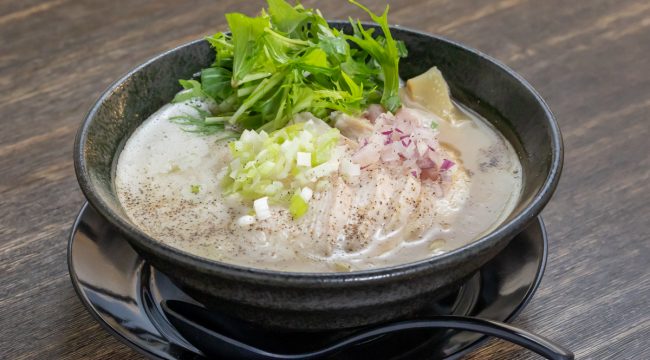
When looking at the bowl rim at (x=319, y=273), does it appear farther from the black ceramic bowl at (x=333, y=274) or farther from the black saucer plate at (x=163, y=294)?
the black saucer plate at (x=163, y=294)

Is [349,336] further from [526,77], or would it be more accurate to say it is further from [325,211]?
[526,77]

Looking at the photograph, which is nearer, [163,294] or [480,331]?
[480,331]

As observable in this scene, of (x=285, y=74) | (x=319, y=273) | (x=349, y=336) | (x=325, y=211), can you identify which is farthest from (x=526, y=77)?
(x=319, y=273)

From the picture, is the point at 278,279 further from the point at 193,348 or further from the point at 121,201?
the point at 121,201

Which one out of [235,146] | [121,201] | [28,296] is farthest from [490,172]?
[28,296]

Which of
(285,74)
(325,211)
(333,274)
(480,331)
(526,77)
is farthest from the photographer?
(526,77)

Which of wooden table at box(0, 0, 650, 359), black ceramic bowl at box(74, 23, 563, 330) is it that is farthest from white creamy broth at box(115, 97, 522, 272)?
wooden table at box(0, 0, 650, 359)

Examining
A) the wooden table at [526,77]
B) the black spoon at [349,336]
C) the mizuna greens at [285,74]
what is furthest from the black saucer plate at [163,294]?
the mizuna greens at [285,74]

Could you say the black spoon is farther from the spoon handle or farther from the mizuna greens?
the mizuna greens
